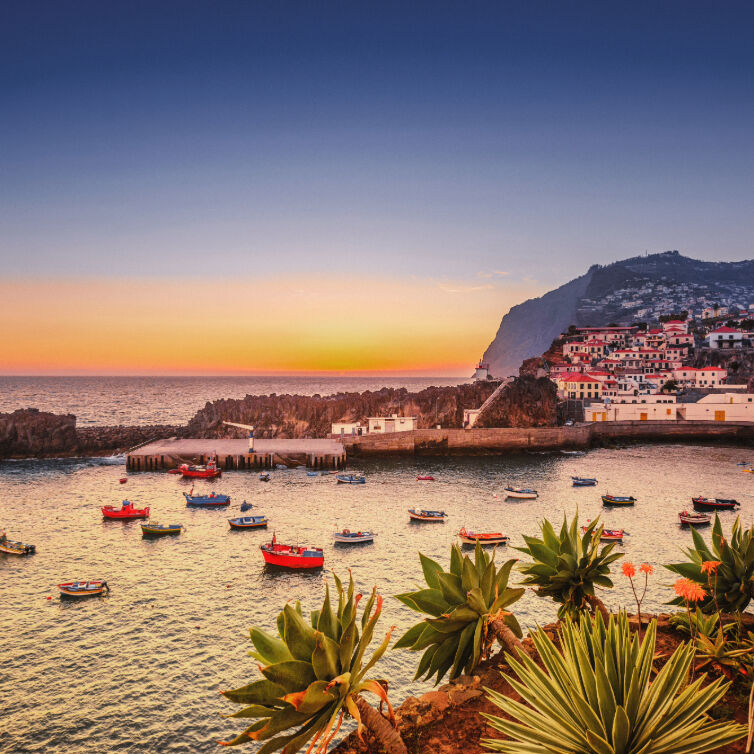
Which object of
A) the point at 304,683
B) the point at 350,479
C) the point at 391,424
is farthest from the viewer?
the point at 391,424

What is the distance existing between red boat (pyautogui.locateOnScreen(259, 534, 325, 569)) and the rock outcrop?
46950 millimetres

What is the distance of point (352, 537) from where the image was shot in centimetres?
2706

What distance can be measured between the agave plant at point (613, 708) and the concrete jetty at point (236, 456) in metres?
48.0

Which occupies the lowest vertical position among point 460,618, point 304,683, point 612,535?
point 612,535

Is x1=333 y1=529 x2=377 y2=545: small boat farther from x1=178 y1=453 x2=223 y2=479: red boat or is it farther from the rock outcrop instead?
the rock outcrop

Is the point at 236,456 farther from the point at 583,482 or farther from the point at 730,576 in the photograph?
the point at 730,576

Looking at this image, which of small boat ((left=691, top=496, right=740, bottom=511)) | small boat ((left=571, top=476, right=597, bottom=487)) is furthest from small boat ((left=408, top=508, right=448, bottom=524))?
small boat ((left=691, top=496, right=740, bottom=511))

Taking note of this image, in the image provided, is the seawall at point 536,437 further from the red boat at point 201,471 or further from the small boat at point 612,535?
the small boat at point 612,535

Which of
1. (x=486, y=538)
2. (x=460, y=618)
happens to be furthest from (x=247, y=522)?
(x=460, y=618)

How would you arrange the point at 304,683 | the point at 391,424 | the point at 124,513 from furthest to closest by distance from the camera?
the point at 391,424 → the point at 124,513 → the point at 304,683

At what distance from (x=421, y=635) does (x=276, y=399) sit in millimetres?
69969

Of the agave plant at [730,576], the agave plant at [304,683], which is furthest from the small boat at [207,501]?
the agave plant at [304,683]

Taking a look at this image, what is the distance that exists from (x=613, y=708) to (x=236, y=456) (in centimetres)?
5079

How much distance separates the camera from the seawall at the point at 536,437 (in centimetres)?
5869
